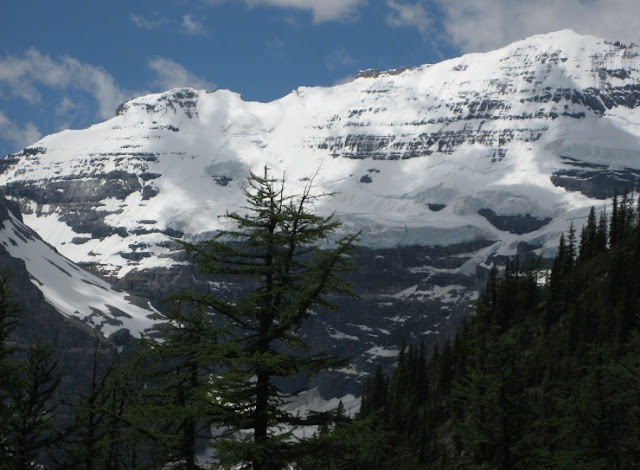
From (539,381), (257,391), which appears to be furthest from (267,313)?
(539,381)

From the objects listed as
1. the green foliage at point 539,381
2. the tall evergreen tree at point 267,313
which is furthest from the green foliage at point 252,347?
the green foliage at point 539,381

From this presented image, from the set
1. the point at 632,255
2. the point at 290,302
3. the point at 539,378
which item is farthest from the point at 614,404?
the point at 632,255

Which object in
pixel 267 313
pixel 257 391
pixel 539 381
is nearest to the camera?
pixel 257 391

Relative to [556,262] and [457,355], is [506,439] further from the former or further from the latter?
[556,262]

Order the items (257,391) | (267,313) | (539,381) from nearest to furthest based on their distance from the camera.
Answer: (257,391) → (267,313) → (539,381)

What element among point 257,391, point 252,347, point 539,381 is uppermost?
point 539,381

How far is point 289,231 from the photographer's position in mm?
23391

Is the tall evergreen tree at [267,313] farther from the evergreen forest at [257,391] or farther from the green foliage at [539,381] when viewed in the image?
the green foliage at [539,381]

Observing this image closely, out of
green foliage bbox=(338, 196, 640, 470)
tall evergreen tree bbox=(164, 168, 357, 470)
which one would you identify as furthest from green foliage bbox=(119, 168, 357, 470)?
green foliage bbox=(338, 196, 640, 470)

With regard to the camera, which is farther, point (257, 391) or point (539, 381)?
point (539, 381)

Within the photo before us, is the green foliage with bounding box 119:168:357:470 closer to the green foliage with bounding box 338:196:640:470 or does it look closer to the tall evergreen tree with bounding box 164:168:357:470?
the tall evergreen tree with bounding box 164:168:357:470

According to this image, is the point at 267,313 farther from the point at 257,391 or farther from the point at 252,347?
the point at 257,391

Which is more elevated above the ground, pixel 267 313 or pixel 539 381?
pixel 539 381

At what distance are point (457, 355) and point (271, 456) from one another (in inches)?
5032
